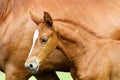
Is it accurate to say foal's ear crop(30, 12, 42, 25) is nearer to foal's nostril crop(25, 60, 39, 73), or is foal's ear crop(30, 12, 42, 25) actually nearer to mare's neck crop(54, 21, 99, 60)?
mare's neck crop(54, 21, 99, 60)

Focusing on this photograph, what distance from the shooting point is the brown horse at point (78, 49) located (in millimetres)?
9516

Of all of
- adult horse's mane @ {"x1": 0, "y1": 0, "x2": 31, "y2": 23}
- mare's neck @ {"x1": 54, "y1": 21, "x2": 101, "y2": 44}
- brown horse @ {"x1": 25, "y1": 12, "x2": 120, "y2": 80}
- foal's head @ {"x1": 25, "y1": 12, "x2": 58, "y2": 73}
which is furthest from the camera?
adult horse's mane @ {"x1": 0, "y1": 0, "x2": 31, "y2": 23}

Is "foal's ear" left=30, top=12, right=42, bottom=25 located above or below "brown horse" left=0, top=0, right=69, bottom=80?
above

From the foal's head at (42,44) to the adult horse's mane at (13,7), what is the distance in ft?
3.46

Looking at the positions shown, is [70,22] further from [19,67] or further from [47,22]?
[19,67]

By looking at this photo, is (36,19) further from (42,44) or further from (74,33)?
(74,33)

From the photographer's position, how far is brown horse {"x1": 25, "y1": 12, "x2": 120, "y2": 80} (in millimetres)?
9516

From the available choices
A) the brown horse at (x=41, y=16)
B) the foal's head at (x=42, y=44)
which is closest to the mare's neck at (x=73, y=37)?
the foal's head at (x=42, y=44)

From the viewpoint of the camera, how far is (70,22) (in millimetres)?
9938

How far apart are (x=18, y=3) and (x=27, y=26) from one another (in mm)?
517

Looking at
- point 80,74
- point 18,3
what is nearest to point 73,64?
point 80,74

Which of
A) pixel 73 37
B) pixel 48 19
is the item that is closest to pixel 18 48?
pixel 48 19

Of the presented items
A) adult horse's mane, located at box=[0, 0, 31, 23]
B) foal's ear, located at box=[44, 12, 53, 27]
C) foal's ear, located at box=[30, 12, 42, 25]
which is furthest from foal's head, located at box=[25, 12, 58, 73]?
adult horse's mane, located at box=[0, 0, 31, 23]

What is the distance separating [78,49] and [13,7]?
160 centimetres
